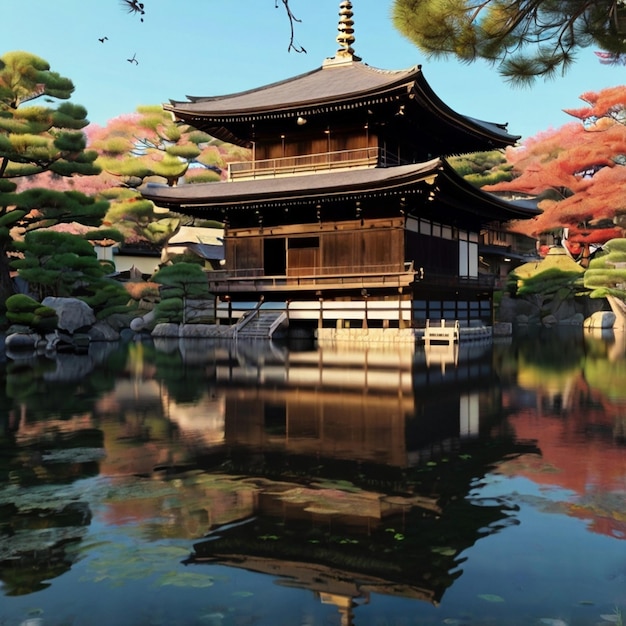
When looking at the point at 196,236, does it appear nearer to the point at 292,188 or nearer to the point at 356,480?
the point at 292,188

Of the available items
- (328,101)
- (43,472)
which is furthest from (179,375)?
(328,101)

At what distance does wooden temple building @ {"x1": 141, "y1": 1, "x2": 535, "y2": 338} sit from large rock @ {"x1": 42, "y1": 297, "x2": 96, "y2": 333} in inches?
272

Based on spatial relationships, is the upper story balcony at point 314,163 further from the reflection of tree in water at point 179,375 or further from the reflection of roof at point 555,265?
the reflection of roof at point 555,265

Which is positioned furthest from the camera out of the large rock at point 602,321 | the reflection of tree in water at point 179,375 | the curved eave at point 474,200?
the large rock at point 602,321

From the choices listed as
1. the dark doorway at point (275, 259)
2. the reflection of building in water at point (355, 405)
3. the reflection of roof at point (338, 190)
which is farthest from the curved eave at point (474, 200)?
the reflection of building in water at point (355, 405)

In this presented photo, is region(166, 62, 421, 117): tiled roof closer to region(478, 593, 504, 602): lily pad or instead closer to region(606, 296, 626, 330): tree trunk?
region(478, 593, 504, 602): lily pad

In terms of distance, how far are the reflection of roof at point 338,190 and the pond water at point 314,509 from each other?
→ 47.0ft

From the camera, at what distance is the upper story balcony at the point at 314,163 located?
2869cm

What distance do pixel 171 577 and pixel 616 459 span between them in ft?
17.7

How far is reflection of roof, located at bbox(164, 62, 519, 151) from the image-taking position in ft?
85.5

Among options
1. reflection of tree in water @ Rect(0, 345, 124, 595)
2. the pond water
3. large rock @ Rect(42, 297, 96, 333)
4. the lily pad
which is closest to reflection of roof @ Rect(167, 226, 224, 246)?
large rock @ Rect(42, 297, 96, 333)

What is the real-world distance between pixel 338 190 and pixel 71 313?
40.5 ft

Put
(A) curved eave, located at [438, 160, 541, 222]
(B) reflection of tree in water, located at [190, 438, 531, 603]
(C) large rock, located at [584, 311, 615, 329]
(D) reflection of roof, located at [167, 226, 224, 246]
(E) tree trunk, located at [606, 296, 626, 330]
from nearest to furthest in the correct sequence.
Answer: (B) reflection of tree in water, located at [190, 438, 531, 603] < (A) curved eave, located at [438, 160, 541, 222] < (E) tree trunk, located at [606, 296, 626, 330] < (C) large rock, located at [584, 311, 615, 329] < (D) reflection of roof, located at [167, 226, 224, 246]

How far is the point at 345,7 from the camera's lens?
108ft
